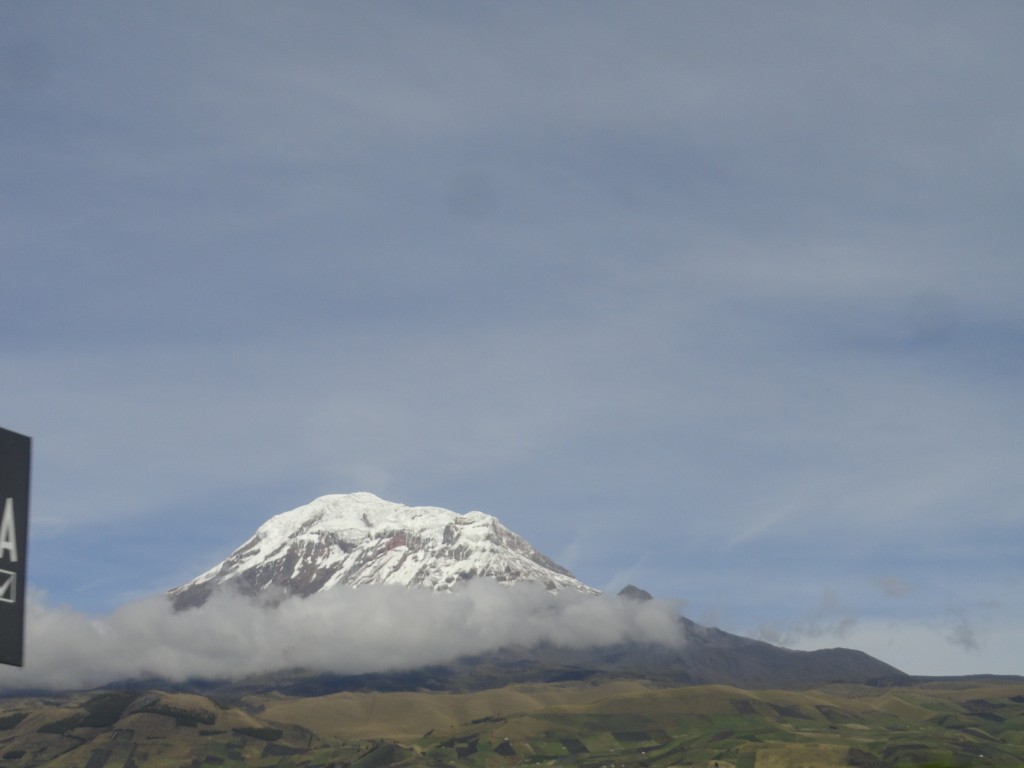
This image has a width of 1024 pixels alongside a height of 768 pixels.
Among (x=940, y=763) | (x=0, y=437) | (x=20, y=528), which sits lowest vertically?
(x=940, y=763)

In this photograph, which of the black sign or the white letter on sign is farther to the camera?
the white letter on sign

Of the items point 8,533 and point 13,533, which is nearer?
point 8,533

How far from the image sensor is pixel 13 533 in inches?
1485

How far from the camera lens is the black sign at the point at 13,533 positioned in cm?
3719

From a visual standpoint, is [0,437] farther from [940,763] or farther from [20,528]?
[940,763]

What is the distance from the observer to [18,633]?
124ft

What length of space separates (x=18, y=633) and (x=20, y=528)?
3043 millimetres

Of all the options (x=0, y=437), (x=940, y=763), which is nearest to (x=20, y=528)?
(x=0, y=437)

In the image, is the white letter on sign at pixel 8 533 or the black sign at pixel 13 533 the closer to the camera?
the black sign at pixel 13 533

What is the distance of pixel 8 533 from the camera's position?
123 feet

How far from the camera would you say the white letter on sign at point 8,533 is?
37.3 m

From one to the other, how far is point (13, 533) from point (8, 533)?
178 millimetres

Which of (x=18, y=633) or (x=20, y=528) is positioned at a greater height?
(x=20, y=528)

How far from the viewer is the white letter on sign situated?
37.3 metres
